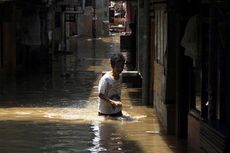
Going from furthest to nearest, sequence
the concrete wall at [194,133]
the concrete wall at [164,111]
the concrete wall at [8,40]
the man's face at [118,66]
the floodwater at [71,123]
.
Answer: the concrete wall at [8,40], the man's face at [118,66], the concrete wall at [164,111], the floodwater at [71,123], the concrete wall at [194,133]

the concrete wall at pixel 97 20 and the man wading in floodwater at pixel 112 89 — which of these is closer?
the man wading in floodwater at pixel 112 89

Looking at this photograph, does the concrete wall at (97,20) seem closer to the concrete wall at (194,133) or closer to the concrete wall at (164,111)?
the concrete wall at (164,111)

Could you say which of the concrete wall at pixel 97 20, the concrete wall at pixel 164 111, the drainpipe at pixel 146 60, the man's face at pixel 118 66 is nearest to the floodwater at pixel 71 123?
the concrete wall at pixel 164 111

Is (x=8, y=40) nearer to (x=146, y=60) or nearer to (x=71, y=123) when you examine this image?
(x=146, y=60)

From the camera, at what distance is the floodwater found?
10.4 metres

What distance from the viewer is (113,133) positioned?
38.1ft

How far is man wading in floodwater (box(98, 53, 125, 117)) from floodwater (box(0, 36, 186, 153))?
0.68 ft

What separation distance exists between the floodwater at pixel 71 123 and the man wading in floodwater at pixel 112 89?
0.21 m

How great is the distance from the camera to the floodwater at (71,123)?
10406mm

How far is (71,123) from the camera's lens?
507 inches

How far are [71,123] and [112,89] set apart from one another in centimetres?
106

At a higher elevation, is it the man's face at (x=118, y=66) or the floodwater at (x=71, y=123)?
the man's face at (x=118, y=66)

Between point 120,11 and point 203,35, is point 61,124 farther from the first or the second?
point 120,11

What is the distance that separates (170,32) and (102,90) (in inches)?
75.7
